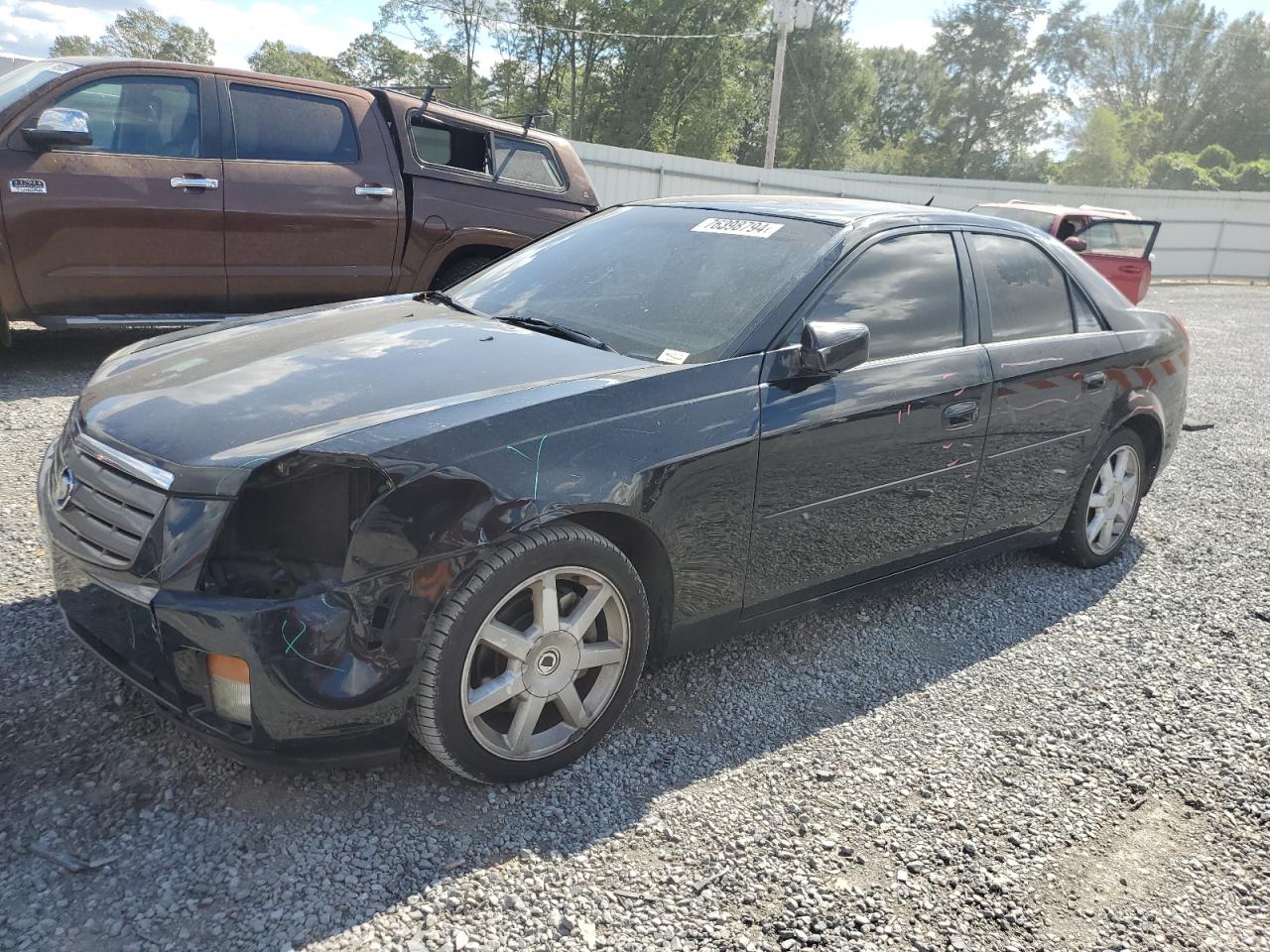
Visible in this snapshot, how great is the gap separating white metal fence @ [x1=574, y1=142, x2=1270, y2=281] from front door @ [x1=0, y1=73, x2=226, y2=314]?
11054mm

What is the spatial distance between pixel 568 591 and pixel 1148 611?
2.84 metres

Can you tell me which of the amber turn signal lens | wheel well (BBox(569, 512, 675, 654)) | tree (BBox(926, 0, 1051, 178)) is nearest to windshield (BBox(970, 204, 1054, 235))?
wheel well (BBox(569, 512, 675, 654))

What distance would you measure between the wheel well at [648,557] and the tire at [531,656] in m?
0.09

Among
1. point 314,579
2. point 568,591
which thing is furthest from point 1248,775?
point 314,579

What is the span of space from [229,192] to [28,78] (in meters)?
1.28

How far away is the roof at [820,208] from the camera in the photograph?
3.54m

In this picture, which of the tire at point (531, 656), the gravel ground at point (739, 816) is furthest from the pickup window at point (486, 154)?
the tire at point (531, 656)

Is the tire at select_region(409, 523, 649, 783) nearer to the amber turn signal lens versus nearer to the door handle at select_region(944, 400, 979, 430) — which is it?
the amber turn signal lens

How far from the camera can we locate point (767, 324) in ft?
10.1

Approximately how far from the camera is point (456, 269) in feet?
23.8

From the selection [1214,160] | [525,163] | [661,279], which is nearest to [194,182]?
[525,163]

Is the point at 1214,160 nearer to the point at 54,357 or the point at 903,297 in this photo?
the point at 903,297

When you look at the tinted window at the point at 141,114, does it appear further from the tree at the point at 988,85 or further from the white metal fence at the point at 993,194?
the tree at the point at 988,85

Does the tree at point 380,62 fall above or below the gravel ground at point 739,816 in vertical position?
above
